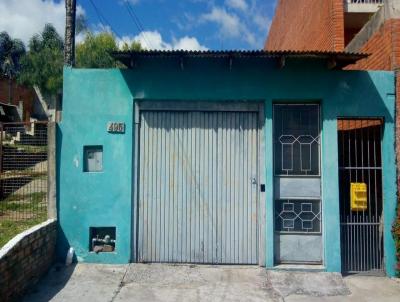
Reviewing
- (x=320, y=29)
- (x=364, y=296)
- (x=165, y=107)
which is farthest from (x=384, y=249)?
(x=320, y=29)

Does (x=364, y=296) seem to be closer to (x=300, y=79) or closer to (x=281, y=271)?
(x=281, y=271)

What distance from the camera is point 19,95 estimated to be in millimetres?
31125

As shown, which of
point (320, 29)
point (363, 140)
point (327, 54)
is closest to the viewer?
point (327, 54)

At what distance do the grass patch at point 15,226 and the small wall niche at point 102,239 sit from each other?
119 centimetres

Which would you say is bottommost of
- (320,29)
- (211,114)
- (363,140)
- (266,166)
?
(266,166)

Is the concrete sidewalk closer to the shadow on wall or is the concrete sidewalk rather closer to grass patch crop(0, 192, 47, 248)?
the shadow on wall

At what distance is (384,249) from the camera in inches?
227

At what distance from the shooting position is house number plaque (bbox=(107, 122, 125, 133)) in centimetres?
586

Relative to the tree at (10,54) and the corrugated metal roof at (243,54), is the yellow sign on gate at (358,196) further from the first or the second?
the tree at (10,54)

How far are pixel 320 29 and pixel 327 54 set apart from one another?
19.0 feet

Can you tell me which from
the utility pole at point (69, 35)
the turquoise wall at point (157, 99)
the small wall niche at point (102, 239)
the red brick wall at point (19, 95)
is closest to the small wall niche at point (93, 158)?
the turquoise wall at point (157, 99)

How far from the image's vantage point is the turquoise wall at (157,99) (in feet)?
19.0

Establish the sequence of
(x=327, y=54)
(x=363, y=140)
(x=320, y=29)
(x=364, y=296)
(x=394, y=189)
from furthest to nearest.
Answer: (x=320, y=29)
(x=363, y=140)
(x=394, y=189)
(x=327, y=54)
(x=364, y=296)

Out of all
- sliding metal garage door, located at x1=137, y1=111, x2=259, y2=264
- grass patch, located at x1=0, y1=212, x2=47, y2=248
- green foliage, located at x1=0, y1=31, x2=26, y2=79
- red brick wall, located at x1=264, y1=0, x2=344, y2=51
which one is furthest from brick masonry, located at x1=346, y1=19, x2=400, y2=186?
green foliage, located at x1=0, y1=31, x2=26, y2=79
